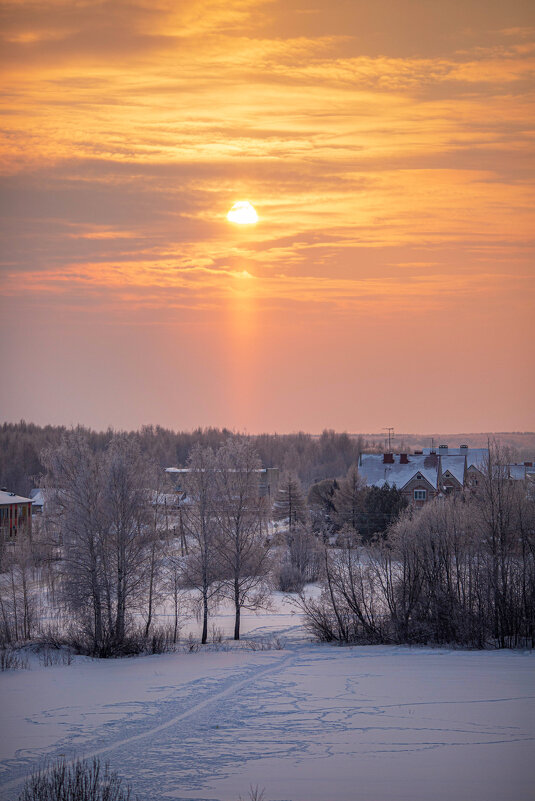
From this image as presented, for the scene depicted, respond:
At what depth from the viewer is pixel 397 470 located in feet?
215

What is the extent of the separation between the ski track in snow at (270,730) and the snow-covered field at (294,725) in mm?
35

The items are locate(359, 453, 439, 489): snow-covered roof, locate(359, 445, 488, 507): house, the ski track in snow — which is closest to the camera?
the ski track in snow

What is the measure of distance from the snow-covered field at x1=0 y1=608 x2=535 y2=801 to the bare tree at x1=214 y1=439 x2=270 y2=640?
31.3 feet

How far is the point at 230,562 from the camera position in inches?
1292

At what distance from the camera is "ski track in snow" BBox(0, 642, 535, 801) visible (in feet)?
37.6

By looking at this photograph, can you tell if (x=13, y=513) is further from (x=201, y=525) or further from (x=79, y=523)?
(x=79, y=523)

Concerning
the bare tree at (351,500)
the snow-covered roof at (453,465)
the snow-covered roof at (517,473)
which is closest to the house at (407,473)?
the snow-covered roof at (453,465)

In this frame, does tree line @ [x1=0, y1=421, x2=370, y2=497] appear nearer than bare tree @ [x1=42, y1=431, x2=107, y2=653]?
No

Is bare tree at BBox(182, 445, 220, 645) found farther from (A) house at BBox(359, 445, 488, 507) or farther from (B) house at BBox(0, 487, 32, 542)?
(A) house at BBox(359, 445, 488, 507)

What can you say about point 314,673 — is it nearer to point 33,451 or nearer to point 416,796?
point 416,796

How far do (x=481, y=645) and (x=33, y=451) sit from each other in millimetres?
93493

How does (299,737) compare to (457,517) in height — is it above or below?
below

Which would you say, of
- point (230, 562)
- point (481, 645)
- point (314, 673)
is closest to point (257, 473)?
point (230, 562)

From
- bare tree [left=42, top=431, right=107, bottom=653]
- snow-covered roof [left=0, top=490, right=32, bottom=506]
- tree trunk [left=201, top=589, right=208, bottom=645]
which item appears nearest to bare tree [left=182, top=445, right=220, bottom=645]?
tree trunk [left=201, top=589, right=208, bottom=645]
